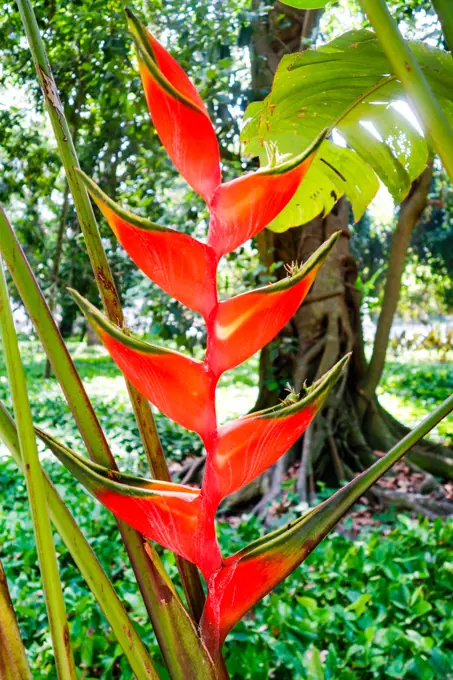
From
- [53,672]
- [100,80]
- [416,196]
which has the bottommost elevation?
[53,672]

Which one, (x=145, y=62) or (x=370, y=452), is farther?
(x=370, y=452)

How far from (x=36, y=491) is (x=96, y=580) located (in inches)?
3.5

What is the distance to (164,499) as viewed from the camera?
1.56 ft

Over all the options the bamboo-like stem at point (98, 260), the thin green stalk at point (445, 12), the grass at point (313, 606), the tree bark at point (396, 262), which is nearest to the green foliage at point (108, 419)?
the grass at point (313, 606)

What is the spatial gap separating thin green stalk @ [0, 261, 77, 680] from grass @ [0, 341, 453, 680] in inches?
36.2

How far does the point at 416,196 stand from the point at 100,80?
5.15 ft

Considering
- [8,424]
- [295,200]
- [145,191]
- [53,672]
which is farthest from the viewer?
[145,191]

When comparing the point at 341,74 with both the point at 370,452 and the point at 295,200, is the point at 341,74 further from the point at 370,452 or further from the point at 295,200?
the point at 370,452

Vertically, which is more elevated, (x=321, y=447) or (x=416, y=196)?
(x=416, y=196)

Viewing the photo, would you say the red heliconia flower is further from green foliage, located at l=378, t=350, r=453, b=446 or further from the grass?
green foliage, located at l=378, t=350, r=453, b=446

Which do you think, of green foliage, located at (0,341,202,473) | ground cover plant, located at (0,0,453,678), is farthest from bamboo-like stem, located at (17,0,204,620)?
green foliage, located at (0,341,202,473)

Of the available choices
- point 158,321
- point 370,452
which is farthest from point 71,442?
point 370,452

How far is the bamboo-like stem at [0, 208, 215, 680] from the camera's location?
50 centimetres

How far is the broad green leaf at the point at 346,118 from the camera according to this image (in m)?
0.99
